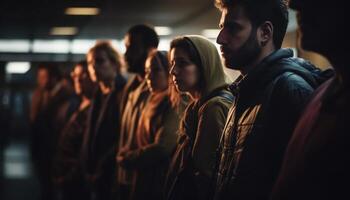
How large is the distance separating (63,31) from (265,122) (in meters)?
13.7

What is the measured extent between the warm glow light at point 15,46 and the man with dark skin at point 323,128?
49.8 ft

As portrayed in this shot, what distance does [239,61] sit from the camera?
313 cm

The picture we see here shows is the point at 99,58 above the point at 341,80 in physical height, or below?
below

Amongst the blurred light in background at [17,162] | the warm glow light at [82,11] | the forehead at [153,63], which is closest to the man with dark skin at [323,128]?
the forehead at [153,63]

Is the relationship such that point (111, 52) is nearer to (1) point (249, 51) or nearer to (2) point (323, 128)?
(1) point (249, 51)

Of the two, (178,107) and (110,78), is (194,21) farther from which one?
(178,107)

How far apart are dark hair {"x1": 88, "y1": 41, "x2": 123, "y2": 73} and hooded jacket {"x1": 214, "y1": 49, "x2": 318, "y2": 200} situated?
3788 mm

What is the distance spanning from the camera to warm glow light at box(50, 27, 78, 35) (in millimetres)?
15654

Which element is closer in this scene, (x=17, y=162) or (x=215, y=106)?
(x=215, y=106)

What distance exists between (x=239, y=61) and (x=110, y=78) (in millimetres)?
3624

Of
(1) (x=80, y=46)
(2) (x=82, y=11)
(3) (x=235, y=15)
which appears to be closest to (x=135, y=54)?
(3) (x=235, y=15)

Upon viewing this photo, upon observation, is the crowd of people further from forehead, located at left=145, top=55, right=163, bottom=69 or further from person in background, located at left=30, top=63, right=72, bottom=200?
person in background, located at left=30, top=63, right=72, bottom=200

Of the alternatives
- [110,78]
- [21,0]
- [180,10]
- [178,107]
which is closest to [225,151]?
[178,107]

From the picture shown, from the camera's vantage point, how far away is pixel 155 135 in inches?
197
